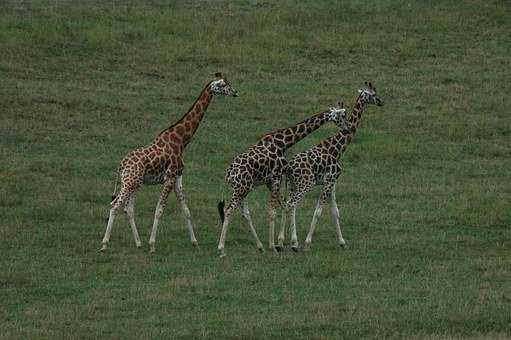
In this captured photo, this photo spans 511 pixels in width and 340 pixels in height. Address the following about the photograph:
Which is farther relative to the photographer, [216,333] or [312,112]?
[312,112]

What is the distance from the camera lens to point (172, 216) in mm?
24047

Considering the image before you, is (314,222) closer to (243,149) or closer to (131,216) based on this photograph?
(131,216)

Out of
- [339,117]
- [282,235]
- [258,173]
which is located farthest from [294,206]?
[339,117]

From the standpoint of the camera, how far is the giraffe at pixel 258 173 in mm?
20641

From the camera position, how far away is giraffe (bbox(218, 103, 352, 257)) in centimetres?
2064

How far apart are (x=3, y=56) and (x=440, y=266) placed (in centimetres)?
2147

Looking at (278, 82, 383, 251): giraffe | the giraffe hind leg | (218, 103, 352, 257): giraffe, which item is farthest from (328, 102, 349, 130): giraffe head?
the giraffe hind leg

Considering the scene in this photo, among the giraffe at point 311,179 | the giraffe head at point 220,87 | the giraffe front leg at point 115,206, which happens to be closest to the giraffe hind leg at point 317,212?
the giraffe at point 311,179

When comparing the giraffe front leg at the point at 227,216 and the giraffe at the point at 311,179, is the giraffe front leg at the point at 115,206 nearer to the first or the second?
the giraffe front leg at the point at 227,216

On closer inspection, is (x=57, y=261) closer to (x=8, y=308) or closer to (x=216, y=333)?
(x=8, y=308)

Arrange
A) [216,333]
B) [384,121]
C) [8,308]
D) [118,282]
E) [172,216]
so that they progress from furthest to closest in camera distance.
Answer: [384,121], [172,216], [118,282], [8,308], [216,333]

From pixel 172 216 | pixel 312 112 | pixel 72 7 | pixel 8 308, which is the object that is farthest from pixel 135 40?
pixel 8 308

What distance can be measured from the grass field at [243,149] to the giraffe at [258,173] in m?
0.61

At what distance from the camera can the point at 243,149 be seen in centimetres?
3016
